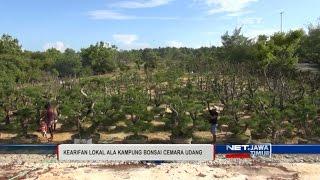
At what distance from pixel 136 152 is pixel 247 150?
9.17ft

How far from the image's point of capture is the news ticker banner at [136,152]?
12.1 meters

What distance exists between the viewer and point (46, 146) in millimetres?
13125

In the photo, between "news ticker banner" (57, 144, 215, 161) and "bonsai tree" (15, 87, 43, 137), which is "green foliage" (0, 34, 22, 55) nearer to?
"bonsai tree" (15, 87, 43, 137)

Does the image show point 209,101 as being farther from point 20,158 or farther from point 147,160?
point 20,158

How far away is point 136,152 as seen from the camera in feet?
40.0

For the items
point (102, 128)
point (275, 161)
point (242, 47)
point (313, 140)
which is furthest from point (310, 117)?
point (242, 47)

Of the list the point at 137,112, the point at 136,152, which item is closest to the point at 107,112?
the point at 137,112

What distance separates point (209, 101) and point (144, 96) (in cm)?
225

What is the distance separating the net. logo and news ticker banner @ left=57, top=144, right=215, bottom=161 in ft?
1.89

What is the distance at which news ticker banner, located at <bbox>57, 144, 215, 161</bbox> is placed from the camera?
1214cm

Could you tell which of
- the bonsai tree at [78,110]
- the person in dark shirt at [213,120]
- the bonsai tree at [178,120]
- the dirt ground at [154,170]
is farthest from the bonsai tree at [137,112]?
the dirt ground at [154,170]

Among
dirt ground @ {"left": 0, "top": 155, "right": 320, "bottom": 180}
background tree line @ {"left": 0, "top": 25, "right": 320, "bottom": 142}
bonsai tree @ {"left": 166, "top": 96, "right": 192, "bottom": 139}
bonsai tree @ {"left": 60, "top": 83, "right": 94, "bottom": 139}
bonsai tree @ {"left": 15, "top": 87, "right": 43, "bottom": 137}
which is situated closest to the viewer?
dirt ground @ {"left": 0, "top": 155, "right": 320, "bottom": 180}

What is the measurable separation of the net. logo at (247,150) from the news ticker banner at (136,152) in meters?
0.58

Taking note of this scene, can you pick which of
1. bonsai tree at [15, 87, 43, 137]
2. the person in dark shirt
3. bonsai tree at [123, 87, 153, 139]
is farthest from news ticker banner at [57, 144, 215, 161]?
bonsai tree at [15, 87, 43, 137]
